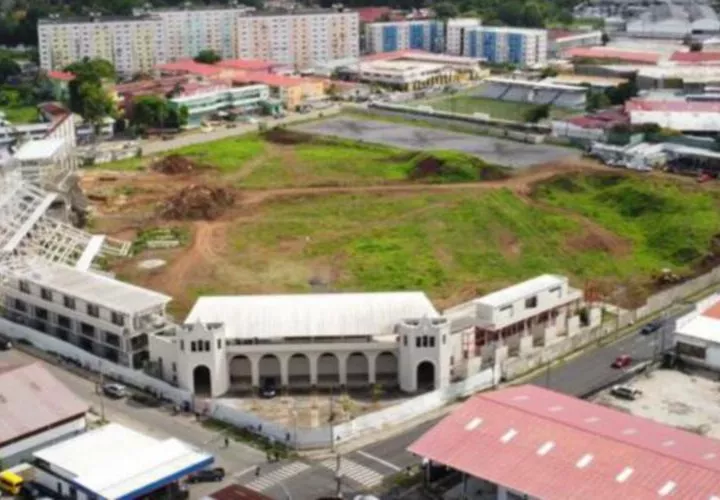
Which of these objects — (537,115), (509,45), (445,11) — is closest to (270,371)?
(537,115)

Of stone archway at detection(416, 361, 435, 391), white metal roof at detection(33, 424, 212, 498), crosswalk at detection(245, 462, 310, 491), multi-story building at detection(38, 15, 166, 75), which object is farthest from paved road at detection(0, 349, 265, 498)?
multi-story building at detection(38, 15, 166, 75)

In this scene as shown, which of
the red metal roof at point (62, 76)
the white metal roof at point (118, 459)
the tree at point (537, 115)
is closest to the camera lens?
the white metal roof at point (118, 459)

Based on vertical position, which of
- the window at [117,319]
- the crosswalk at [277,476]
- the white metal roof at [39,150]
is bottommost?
the crosswalk at [277,476]

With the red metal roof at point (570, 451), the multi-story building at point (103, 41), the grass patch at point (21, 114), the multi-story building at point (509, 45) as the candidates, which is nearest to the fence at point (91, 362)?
the red metal roof at point (570, 451)

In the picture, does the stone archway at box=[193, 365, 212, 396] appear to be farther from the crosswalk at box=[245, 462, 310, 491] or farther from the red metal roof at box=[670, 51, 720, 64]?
the red metal roof at box=[670, 51, 720, 64]

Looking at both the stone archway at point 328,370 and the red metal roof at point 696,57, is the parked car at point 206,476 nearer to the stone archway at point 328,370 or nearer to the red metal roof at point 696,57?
the stone archway at point 328,370

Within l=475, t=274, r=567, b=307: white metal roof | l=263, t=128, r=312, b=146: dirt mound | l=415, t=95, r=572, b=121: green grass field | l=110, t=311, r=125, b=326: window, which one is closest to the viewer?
l=110, t=311, r=125, b=326: window

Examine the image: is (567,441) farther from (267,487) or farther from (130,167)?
(130,167)

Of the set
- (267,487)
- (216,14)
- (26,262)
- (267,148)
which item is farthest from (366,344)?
(216,14)
